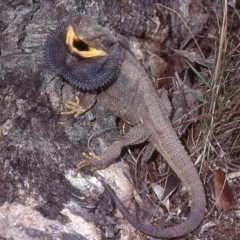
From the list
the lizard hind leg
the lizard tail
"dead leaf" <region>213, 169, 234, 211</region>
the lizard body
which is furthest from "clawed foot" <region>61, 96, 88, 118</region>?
"dead leaf" <region>213, 169, 234, 211</region>

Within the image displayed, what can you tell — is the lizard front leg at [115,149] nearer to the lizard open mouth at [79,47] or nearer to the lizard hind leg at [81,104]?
the lizard hind leg at [81,104]

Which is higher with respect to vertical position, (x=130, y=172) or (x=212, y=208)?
(x=130, y=172)

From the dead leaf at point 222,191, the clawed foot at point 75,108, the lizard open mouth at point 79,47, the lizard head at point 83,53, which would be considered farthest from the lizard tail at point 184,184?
the lizard open mouth at point 79,47

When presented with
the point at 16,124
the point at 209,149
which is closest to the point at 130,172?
the point at 209,149

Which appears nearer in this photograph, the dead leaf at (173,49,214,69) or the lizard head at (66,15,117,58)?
the lizard head at (66,15,117,58)

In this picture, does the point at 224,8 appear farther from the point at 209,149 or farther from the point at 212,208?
the point at 212,208

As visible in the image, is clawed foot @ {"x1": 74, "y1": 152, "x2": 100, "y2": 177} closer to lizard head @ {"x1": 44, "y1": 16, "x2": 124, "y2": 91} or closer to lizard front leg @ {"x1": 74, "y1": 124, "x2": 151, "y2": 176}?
lizard front leg @ {"x1": 74, "y1": 124, "x2": 151, "y2": 176}
